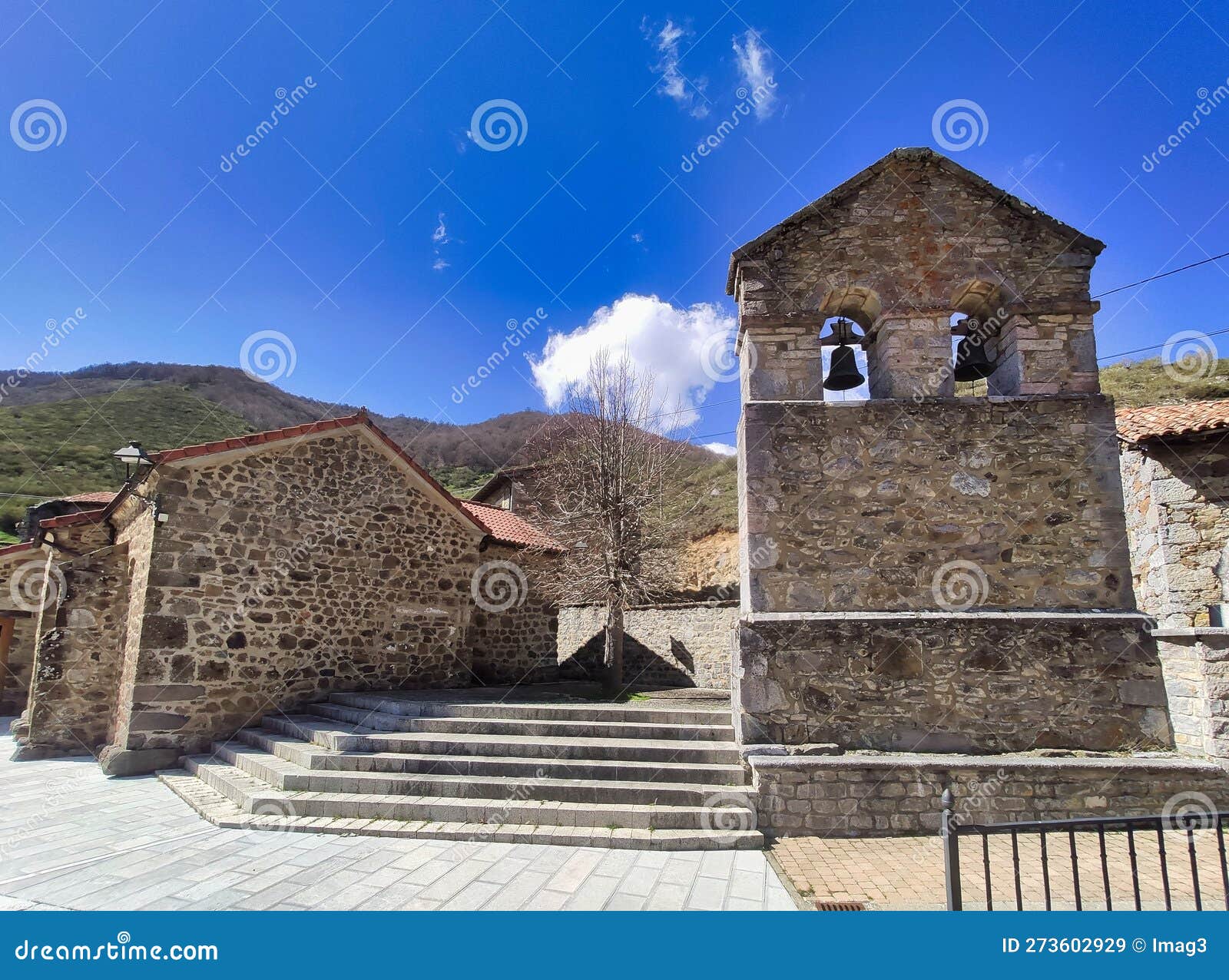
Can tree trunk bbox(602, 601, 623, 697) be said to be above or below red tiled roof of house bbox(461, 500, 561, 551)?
below

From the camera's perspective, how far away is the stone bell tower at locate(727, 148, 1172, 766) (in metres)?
6.22

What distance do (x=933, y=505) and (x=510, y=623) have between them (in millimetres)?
9729

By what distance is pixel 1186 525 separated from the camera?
1000cm

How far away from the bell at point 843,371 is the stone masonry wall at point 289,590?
26.9 feet

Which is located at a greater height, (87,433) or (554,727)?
(87,433)

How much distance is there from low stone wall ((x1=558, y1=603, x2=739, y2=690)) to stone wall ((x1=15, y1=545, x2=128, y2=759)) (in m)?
9.90

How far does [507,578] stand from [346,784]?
734 cm

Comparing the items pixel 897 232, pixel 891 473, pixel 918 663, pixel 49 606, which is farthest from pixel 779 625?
pixel 49 606

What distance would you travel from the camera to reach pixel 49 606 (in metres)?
9.65

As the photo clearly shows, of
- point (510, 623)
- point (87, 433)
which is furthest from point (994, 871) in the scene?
point (87, 433)

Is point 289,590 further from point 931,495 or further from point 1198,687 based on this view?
point 1198,687

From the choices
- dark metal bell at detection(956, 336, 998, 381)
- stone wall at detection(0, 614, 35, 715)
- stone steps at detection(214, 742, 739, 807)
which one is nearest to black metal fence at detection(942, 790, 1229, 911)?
stone steps at detection(214, 742, 739, 807)

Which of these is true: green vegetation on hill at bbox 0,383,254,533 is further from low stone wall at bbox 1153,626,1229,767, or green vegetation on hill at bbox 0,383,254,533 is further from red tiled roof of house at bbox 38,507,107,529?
low stone wall at bbox 1153,626,1229,767

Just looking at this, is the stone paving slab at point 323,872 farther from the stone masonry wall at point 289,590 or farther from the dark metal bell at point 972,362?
the dark metal bell at point 972,362
